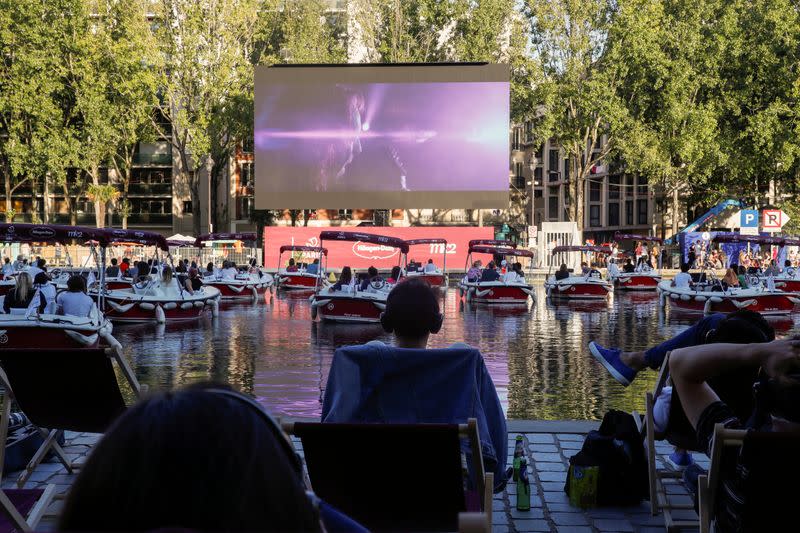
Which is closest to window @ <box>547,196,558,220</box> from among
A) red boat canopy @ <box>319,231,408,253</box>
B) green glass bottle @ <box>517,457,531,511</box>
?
red boat canopy @ <box>319,231,408,253</box>

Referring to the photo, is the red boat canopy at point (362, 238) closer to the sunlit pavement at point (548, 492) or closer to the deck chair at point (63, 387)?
the sunlit pavement at point (548, 492)

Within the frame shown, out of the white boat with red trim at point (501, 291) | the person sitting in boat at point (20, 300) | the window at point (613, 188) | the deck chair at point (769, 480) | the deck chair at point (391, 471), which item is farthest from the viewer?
the window at point (613, 188)

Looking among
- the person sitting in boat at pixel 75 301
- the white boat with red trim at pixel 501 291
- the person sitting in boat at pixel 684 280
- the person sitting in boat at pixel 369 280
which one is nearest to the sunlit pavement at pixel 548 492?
the person sitting in boat at pixel 75 301

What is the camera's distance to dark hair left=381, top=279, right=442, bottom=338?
507cm

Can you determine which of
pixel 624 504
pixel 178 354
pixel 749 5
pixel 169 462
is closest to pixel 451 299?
pixel 178 354

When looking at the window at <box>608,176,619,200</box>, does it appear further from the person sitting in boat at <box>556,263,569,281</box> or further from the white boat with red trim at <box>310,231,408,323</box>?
the white boat with red trim at <box>310,231,408,323</box>

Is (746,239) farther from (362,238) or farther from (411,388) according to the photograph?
(411,388)

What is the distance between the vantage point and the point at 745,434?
11.1ft

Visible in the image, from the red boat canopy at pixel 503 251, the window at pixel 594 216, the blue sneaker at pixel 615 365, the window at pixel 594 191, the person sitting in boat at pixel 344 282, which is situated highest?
the window at pixel 594 191

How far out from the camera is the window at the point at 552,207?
94594 mm

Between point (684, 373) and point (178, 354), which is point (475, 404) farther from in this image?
point (178, 354)

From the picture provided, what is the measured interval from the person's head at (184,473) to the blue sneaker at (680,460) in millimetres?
6061

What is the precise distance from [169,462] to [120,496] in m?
0.08

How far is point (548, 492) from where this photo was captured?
248 inches
